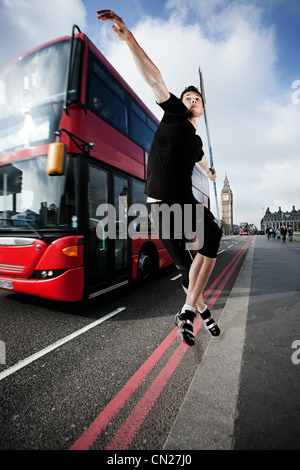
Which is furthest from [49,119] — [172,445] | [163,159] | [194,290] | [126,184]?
[172,445]

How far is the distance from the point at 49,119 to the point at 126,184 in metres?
1.71

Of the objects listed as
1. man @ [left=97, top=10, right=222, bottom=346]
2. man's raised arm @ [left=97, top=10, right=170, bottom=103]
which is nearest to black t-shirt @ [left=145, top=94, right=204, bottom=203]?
man @ [left=97, top=10, right=222, bottom=346]

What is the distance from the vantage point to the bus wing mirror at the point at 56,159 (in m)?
2.39

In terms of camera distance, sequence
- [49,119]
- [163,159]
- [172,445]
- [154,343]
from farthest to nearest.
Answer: [49,119], [154,343], [163,159], [172,445]

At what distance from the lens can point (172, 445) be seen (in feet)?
3.74

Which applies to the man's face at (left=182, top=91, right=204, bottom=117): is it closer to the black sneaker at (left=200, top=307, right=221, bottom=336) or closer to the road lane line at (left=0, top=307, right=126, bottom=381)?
the black sneaker at (left=200, top=307, right=221, bottom=336)

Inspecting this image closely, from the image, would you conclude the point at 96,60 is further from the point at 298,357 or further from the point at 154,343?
the point at 298,357

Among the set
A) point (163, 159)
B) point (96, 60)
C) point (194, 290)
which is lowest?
point (194, 290)

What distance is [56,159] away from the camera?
2.40 meters

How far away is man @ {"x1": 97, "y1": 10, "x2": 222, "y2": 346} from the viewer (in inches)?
59.4

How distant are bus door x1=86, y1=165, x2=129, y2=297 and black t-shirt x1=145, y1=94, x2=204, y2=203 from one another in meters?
1.88

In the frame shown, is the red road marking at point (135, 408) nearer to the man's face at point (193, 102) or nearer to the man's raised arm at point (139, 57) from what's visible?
the man's raised arm at point (139, 57)

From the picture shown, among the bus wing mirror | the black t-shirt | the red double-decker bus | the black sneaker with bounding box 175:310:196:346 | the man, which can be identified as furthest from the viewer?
the red double-decker bus

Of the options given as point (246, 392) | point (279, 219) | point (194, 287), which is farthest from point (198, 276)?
point (279, 219)
